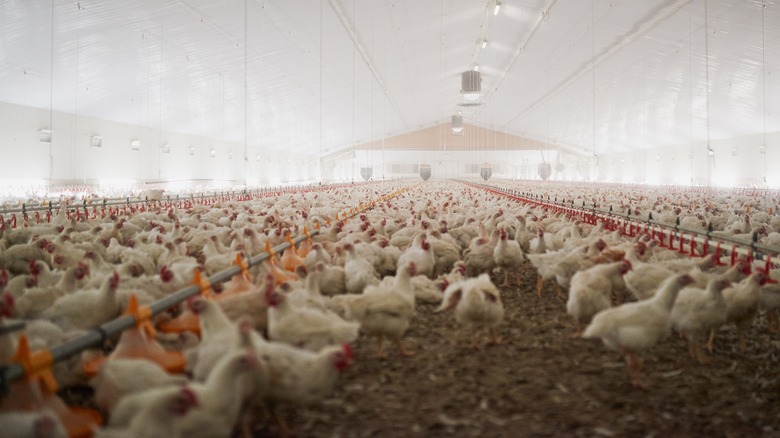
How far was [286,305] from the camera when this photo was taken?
3.55m

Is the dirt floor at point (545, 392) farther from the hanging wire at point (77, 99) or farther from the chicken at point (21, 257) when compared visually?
the hanging wire at point (77, 99)

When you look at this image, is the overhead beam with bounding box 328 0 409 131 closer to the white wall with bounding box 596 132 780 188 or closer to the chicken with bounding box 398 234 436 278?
the chicken with bounding box 398 234 436 278

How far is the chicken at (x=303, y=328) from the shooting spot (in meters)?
3.42

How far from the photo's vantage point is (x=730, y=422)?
3.34 meters

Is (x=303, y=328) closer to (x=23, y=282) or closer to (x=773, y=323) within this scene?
(x=23, y=282)

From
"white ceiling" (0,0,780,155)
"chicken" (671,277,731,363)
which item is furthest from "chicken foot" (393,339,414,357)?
"white ceiling" (0,0,780,155)

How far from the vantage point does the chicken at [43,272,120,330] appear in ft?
12.6

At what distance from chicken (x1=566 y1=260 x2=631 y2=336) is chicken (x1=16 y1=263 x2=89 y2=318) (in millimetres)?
4381

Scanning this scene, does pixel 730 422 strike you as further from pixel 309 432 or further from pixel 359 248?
pixel 359 248

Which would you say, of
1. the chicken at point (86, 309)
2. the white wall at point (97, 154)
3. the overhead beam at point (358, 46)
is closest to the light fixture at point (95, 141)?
the white wall at point (97, 154)

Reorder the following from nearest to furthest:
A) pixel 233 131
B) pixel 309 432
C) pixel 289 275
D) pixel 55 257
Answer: pixel 309 432 → pixel 289 275 → pixel 55 257 → pixel 233 131

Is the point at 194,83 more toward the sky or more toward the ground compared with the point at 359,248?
more toward the sky

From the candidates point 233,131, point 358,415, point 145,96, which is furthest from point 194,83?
point 358,415

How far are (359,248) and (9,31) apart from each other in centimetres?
1225
